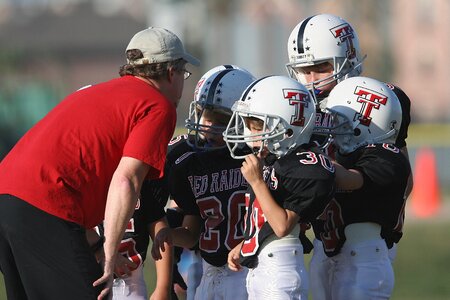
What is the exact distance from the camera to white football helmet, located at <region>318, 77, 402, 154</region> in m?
5.66

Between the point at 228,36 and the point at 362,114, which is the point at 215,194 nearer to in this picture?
the point at 362,114

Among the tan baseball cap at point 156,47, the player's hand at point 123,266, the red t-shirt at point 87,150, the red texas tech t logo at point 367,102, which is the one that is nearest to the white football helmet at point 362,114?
the red texas tech t logo at point 367,102

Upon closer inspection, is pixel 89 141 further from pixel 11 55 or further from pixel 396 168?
pixel 11 55

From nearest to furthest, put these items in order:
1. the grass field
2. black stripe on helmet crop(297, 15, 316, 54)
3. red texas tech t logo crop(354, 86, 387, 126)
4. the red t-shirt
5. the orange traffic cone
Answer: the red t-shirt → red texas tech t logo crop(354, 86, 387, 126) → black stripe on helmet crop(297, 15, 316, 54) → the grass field → the orange traffic cone

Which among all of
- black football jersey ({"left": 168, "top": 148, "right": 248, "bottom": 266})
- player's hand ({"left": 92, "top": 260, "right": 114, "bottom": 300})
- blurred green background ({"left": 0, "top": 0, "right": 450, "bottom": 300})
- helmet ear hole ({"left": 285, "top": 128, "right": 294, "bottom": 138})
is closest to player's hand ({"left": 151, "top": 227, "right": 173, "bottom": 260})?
black football jersey ({"left": 168, "top": 148, "right": 248, "bottom": 266})

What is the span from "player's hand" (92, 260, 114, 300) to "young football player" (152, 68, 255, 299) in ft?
3.14

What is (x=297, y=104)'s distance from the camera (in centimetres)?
532

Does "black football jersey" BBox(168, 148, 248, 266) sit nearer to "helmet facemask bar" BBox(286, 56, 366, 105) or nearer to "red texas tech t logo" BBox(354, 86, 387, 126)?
"helmet facemask bar" BBox(286, 56, 366, 105)

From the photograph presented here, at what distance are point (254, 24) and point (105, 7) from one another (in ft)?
142

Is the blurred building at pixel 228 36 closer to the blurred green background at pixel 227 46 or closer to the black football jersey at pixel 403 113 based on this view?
the blurred green background at pixel 227 46

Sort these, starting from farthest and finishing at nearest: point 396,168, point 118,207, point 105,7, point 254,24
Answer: point 105,7 < point 254,24 < point 396,168 < point 118,207

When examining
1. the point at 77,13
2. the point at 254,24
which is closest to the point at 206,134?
the point at 254,24

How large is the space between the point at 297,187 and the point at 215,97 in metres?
1.05

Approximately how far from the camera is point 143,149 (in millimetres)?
5008
